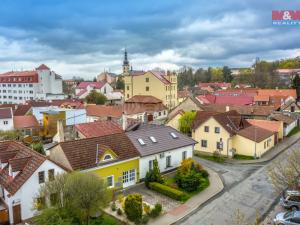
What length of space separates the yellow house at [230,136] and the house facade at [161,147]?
22.0 ft

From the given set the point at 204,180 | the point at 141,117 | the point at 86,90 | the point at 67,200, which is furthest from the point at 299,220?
the point at 86,90

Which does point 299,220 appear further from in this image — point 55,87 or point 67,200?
point 55,87

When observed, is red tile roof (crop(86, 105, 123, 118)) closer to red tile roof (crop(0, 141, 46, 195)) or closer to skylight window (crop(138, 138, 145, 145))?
skylight window (crop(138, 138, 145, 145))

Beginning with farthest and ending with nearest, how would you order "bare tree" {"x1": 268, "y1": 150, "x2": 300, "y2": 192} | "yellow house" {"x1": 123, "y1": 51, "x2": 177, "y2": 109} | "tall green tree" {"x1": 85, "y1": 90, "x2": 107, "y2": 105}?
"tall green tree" {"x1": 85, "y1": 90, "x2": 107, "y2": 105} < "yellow house" {"x1": 123, "y1": 51, "x2": 177, "y2": 109} < "bare tree" {"x1": 268, "y1": 150, "x2": 300, "y2": 192}

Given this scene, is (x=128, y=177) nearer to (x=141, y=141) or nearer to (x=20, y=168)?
(x=141, y=141)

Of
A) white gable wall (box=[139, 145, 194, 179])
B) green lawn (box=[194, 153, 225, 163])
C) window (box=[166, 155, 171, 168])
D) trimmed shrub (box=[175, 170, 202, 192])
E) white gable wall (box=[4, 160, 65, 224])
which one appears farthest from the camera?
green lawn (box=[194, 153, 225, 163])

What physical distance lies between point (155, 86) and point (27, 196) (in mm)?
58763

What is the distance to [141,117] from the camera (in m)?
65.9

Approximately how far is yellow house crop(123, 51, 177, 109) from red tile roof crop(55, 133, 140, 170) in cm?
4825

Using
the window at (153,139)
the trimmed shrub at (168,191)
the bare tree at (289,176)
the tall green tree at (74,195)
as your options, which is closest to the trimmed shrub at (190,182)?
the trimmed shrub at (168,191)

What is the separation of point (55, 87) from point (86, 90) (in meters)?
10.6

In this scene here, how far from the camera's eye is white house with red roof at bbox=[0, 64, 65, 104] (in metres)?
95.8

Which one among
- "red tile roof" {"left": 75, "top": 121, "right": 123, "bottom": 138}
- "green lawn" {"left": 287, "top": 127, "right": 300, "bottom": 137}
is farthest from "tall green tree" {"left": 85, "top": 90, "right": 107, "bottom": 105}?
"green lawn" {"left": 287, "top": 127, "right": 300, "bottom": 137}

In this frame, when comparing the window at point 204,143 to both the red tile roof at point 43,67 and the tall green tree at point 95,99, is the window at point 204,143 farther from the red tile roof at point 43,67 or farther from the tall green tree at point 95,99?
the red tile roof at point 43,67
